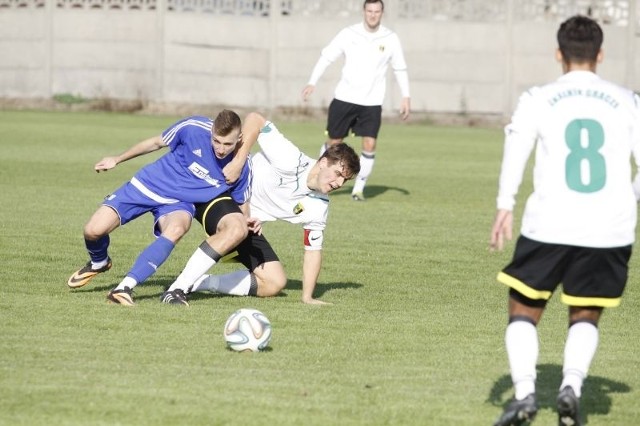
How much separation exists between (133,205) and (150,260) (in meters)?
0.47

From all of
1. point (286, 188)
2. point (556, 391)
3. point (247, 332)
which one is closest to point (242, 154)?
point (286, 188)

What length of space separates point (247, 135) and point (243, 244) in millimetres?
916

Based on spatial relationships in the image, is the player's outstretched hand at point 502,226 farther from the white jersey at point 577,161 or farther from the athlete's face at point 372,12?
the athlete's face at point 372,12

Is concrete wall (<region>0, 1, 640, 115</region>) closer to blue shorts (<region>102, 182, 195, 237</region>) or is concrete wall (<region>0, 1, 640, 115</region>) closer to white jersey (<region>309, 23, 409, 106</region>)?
white jersey (<region>309, 23, 409, 106</region>)

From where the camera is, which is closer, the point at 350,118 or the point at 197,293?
the point at 197,293

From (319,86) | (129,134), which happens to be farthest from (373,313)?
(319,86)

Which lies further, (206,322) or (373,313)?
(373,313)

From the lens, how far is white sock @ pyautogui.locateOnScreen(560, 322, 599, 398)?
614 cm

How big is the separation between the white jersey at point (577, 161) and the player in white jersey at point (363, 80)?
11066mm

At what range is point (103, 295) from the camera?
373 inches

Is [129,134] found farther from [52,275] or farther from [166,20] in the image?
[52,275]

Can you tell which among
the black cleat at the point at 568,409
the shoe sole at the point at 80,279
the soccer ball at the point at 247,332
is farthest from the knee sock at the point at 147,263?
the black cleat at the point at 568,409

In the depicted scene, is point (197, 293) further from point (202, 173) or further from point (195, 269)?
point (202, 173)

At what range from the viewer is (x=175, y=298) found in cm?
913
